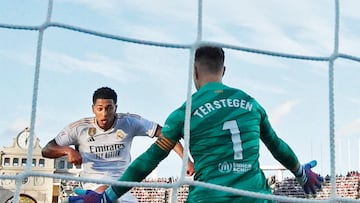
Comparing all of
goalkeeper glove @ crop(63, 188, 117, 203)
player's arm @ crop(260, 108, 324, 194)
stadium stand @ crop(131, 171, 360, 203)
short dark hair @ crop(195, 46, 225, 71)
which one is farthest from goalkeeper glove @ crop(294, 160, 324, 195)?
stadium stand @ crop(131, 171, 360, 203)

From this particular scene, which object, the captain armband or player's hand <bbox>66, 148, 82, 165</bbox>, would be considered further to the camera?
player's hand <bbox>66, 148, 82, 165</bbox>

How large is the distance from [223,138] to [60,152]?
3.00 feet

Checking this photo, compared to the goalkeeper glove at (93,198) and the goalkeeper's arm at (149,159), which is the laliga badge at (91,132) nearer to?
the goalkeeper glove at (93,198)

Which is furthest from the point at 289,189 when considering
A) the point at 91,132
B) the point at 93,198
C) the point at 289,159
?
the point at 93,198

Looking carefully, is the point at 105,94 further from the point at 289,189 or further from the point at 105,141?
the point at 289,189

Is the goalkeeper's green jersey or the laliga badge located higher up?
the laliga badge

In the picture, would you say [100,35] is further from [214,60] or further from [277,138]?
[277,138]

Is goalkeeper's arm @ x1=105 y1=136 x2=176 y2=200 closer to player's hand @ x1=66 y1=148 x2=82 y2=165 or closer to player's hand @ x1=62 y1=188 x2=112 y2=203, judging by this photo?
player's hand @ x1=62 y1=188 x2=112 y2=203

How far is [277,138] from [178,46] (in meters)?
0.31

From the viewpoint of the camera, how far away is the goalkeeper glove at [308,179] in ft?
5.42

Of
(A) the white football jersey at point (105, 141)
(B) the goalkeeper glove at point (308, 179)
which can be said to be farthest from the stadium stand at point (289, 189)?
(B) the goalkeeper glove at point (308, 179)

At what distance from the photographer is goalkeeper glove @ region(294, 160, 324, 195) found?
1653 millimetres

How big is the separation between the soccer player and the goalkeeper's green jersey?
2.52 feet

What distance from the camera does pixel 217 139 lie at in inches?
53.6
